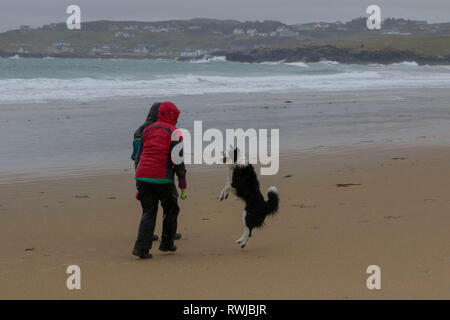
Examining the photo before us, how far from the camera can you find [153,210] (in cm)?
614

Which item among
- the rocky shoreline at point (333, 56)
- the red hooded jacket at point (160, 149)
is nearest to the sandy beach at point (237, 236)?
the red hooded jacket at point (160, 149)

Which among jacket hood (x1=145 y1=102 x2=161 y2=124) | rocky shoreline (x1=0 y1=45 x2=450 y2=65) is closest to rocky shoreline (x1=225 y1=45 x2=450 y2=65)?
rocky shoreline (x1=0 y1=45 x2=450 y2=65)

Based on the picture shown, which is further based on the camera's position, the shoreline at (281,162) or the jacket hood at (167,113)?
the shoreline at (281,162)

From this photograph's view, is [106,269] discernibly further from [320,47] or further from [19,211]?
[320,47]

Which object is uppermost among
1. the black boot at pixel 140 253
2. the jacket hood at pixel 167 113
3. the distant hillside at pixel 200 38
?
the distant hillside at pixel 200 38

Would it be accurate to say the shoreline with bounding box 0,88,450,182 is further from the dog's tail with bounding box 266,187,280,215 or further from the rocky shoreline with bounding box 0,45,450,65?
the rocky shoreline with bounding box 0,45,450,65

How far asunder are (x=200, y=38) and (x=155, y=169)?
14934 centimetres

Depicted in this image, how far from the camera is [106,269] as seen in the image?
5520mm

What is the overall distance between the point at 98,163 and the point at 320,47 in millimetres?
100788

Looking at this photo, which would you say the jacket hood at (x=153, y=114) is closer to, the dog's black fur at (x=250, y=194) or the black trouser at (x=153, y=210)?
the black trouser at (x=153, y=210)

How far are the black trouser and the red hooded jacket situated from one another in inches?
3.8

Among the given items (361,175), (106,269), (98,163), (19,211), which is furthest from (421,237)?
(98,163)

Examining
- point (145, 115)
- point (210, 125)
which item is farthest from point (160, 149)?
point (145, 115)

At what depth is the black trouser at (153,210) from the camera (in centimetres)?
600
